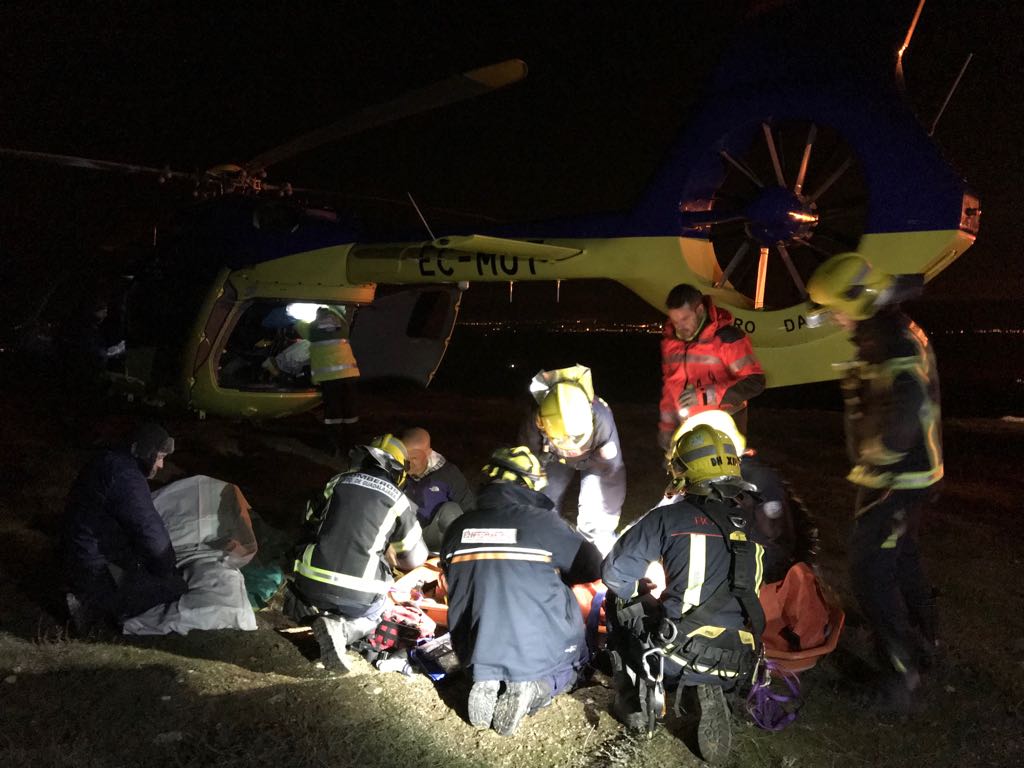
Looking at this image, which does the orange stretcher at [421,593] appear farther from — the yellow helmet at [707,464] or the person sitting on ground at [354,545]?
the yellow helmet at [707,464]

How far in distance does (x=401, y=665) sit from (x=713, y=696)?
158 centimetres

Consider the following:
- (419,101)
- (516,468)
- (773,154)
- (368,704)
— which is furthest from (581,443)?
(419,101)

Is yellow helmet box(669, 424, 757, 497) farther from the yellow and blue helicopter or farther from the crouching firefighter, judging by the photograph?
the yellow and blue helicopter

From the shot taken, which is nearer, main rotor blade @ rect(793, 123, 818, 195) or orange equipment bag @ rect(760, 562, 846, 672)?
orange equipment bag @ rect(760, 562, 846, 672)

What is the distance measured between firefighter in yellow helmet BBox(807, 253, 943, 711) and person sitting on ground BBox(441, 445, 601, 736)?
1390 millimetres

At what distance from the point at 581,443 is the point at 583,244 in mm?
2321

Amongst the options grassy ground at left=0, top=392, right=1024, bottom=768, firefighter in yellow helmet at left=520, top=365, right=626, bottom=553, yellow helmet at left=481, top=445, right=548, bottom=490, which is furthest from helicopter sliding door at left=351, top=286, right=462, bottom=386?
yellow helmet at left=481, top=445, right=548, bottom=490

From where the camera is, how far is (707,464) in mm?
3590

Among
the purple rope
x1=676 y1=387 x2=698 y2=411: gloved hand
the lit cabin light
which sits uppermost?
the lit cabin light

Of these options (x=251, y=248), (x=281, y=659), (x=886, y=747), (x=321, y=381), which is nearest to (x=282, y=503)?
(x=321, y=381)

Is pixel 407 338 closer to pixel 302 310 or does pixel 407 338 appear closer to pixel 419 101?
pixel 302 310

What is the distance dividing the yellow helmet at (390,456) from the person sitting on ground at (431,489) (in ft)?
3.12

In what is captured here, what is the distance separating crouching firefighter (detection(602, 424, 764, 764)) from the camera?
341 centimetres

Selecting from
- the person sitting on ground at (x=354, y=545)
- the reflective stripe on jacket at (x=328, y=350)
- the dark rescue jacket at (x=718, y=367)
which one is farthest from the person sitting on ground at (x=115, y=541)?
the dark rescue jacket at (x=718, y=367)
